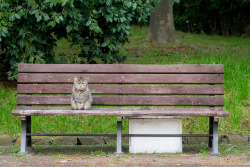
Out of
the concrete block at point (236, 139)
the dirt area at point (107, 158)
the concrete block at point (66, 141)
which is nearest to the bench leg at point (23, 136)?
the dirt area at point (107, 158)

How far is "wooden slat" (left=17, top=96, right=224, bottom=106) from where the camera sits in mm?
5562

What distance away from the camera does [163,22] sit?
12.3 m

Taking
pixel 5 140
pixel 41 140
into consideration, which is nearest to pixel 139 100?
pixel 41 140

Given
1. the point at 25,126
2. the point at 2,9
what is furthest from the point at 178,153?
the point at 2,9

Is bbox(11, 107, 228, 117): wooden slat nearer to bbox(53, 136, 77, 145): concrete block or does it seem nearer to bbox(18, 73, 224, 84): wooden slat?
bbox(18, 73, 224, 84): wooden slat

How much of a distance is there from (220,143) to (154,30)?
6.72 metres

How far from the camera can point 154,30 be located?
12.4 meters

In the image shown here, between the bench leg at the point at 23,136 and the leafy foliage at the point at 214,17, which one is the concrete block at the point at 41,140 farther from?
the leafy foliage at the point at 214,17

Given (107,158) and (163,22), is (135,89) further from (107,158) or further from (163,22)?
(163,22)

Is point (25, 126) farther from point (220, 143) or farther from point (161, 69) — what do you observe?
point (220, 143)

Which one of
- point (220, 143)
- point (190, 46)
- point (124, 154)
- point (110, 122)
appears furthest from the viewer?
point (190, 46)

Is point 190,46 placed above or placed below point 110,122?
above

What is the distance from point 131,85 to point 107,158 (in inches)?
44.0

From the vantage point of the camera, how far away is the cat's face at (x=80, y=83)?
17.1 ft
